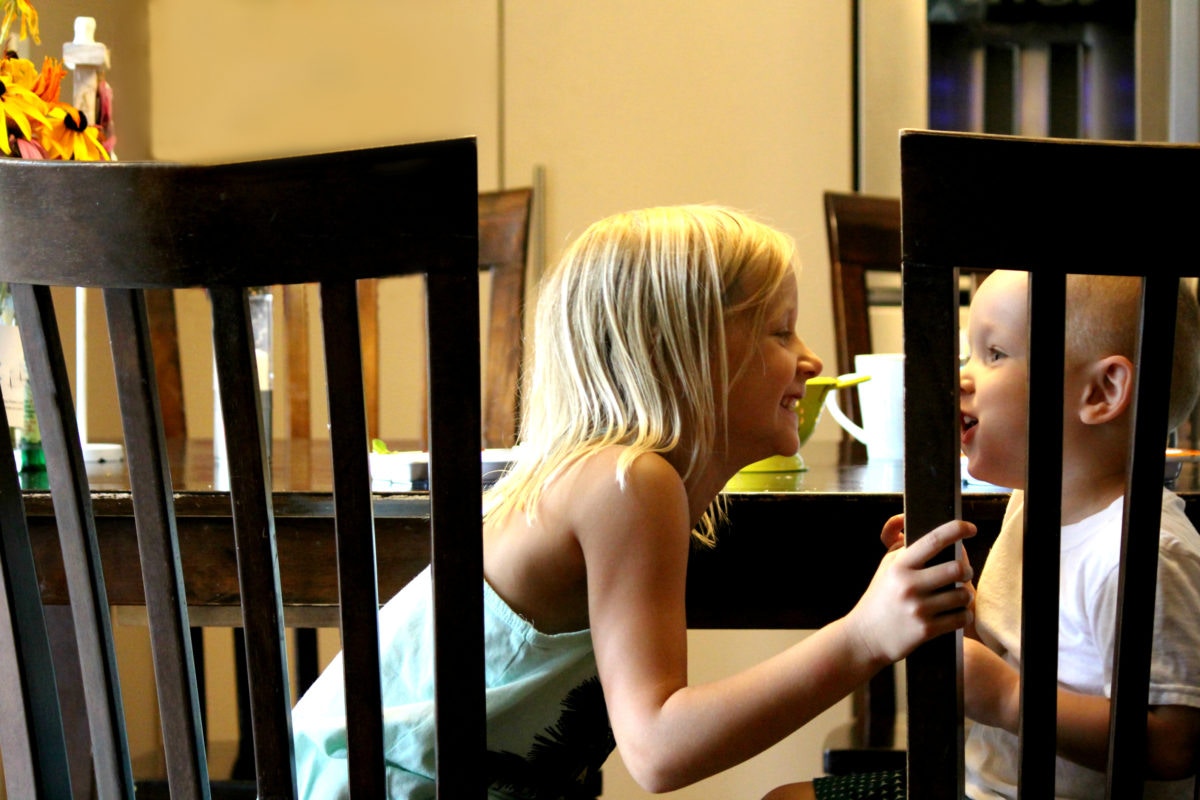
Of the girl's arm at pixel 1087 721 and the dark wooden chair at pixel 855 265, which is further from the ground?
the dark wooden chair at pixel 855 265

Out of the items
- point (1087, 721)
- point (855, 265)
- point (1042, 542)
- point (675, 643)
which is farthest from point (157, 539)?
point (855, 265)

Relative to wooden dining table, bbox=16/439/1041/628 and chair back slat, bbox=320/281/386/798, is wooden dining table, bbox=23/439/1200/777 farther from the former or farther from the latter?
chair back slat, bbox=320/281/386/798

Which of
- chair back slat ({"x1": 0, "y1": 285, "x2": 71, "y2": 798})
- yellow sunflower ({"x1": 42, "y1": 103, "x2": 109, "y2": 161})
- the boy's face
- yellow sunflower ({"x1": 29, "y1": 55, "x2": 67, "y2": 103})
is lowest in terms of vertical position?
chair back slat ({"x1": 0, "y1": 285, "x2": 71, "y2": 798})

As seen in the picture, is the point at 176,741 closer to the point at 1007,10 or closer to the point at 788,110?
the point at 788,110

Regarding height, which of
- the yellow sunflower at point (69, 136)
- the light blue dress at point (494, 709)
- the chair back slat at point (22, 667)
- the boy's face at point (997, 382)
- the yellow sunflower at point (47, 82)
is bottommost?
the light blue dress at point (494, 709)

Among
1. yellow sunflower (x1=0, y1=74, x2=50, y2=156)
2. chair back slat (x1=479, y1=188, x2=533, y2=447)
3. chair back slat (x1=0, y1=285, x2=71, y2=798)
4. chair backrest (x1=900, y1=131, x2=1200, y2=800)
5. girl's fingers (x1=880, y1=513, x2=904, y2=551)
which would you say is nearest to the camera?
chair backrest (x1=900, y1=131, x2=1200, y2=800)

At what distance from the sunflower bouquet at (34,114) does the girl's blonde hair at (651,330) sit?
1.62ft

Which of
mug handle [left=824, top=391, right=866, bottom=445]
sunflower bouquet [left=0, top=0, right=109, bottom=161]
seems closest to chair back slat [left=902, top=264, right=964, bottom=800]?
mug handle [left=824, top=391, right=866, bottom=445]

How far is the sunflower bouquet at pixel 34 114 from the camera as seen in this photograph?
3.55 ft

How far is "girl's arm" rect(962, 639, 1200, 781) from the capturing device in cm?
76

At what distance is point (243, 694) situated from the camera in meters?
1.87

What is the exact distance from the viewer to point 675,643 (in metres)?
0.76

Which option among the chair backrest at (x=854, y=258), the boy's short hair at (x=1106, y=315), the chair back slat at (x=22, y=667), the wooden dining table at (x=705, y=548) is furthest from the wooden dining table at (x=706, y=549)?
the chair backrest at (x=854, y=258)

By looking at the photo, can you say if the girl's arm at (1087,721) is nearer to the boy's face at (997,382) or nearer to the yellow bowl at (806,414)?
the boy's face at (997,382)
